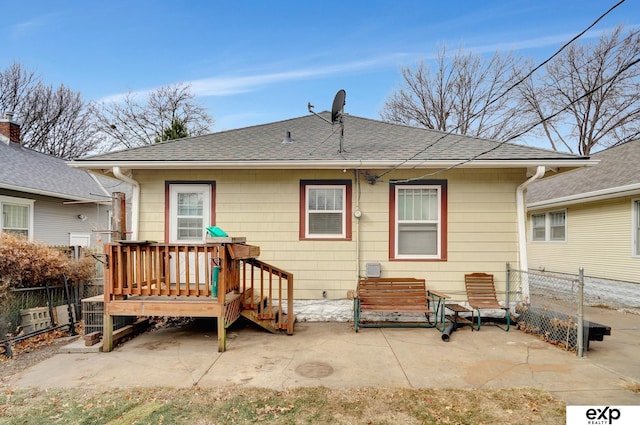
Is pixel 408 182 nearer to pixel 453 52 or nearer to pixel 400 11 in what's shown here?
pixel 400 11

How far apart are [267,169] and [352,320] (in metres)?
3.20

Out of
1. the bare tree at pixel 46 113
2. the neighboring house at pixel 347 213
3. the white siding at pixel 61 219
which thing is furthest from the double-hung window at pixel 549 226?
the bare tree at pixel 46 113

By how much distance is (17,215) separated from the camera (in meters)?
10.1

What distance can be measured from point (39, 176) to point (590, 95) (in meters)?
25.9

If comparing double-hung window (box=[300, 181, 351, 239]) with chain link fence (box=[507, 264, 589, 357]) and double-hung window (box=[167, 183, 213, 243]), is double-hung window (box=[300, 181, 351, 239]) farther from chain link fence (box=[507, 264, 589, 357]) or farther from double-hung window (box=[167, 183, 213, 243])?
chain link fence (box=[507, 264, 589, 357])

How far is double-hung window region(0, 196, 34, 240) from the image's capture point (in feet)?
31.2

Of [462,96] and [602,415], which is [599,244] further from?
[462,96]

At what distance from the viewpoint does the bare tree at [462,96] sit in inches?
774

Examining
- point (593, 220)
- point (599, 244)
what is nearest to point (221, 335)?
point (599, 244)

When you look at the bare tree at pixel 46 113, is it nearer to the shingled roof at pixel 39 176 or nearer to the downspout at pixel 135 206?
the shingled roof at pixel 39 176

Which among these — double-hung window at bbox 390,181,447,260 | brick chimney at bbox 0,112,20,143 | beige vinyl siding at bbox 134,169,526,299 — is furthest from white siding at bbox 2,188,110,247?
double-hung window at bbox 390,181,447,260

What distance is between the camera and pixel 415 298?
18.8 feet

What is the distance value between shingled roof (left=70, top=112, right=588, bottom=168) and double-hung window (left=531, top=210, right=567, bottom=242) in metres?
5.59

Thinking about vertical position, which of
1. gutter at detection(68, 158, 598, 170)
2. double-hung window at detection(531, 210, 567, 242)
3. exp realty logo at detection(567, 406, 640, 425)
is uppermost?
gutter at detection(68, 158, 598, 170)
